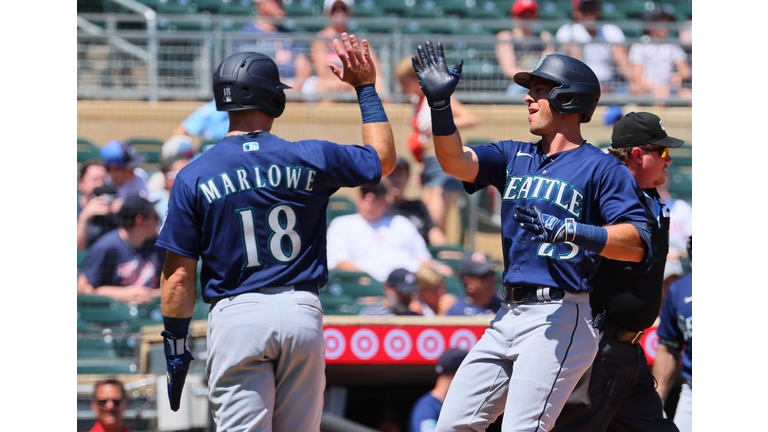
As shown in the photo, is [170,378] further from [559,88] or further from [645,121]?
[645,121]

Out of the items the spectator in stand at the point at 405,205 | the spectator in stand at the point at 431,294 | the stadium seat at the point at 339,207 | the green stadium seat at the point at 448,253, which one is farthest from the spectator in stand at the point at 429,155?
the spectator in stand at the point at 431,294

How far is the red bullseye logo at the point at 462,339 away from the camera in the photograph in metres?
5.85

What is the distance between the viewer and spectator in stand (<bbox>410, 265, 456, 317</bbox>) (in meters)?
6.45

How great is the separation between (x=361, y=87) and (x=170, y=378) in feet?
4.78

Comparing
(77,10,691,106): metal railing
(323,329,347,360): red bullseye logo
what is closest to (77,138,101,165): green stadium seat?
(77,10,691,106): metal railing

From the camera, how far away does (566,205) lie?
3.32 m

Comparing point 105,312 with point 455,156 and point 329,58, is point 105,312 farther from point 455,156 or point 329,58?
point 455,156

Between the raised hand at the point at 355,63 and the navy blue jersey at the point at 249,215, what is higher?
the raised hand at the point at 355,63

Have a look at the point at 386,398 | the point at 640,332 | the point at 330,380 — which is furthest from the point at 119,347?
the point at 640,332

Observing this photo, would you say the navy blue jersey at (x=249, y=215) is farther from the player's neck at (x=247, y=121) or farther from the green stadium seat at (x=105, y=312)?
the green stadium seat at (x=105, y=312)

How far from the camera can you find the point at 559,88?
341 centimetres

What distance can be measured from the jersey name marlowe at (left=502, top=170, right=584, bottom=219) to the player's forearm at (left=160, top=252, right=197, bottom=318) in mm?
1340

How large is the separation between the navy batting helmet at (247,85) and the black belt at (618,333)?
1.80 metres

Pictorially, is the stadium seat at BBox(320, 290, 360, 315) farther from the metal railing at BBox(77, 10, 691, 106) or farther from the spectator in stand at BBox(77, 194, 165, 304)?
the metal railing at BBox(77, 10, 691, 106)
